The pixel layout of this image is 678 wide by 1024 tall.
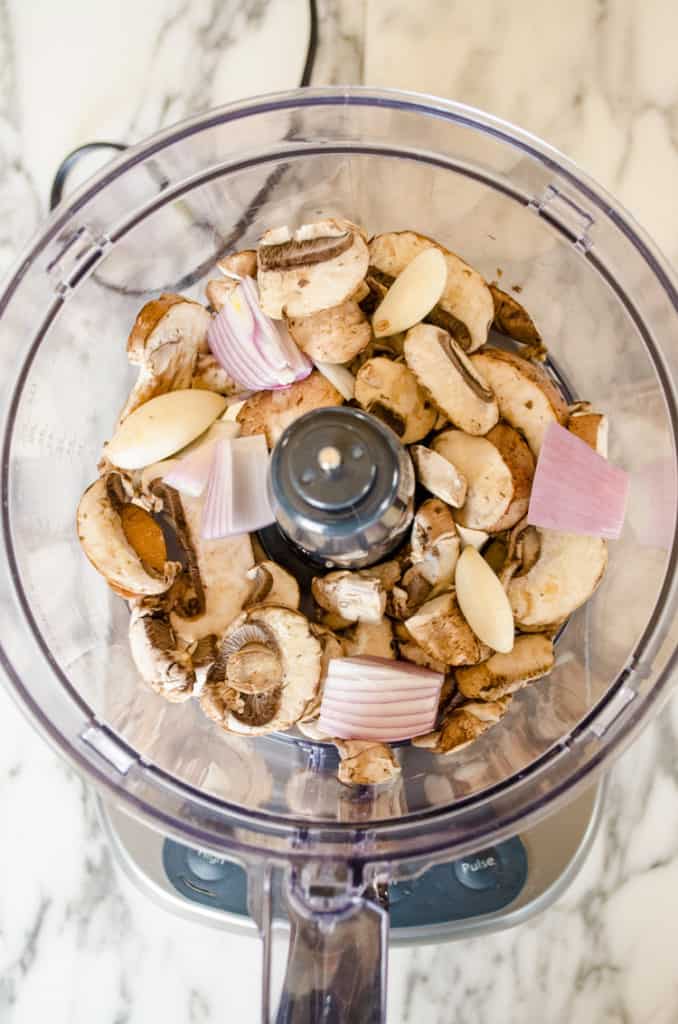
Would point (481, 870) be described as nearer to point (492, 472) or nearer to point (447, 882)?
point (447, 882)

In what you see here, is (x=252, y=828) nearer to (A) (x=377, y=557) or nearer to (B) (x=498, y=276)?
(A) (x=377, y=557)

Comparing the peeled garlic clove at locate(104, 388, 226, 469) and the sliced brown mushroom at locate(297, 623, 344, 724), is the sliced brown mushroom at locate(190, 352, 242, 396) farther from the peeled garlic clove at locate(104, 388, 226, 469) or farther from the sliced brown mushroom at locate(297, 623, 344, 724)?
the sliced brown mushroom at locate(297, 623, 344, 724)

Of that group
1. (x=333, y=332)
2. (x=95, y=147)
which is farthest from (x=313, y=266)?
(x=95, y=147)

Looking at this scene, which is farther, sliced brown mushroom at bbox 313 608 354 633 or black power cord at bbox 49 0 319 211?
black power cord at bbox 49 0 319 211

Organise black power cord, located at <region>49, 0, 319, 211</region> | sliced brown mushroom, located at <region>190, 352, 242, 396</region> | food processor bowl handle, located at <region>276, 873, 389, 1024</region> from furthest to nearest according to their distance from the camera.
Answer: black power cord, located at <region>49, 0, 319, 211</region> < sliced brown mushroom, located at <region>190, 352, 242, 396</region> < food processor bowl handle, located at <region>276, 873, 389, 1024</region>

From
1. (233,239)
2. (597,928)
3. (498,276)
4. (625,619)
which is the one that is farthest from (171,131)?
(597,928)

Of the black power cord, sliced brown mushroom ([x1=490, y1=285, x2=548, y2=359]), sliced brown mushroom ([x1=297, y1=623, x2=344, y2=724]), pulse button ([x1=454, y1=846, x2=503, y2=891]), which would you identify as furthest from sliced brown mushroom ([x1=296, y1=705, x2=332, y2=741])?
the black power cord

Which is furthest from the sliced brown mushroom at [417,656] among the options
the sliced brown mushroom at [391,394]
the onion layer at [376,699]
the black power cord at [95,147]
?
the black power cord at [95,147]

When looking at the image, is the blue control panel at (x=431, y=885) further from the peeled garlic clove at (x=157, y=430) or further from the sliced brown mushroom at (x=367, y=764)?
the peeled garlic clove at (x=157, y=430)
